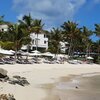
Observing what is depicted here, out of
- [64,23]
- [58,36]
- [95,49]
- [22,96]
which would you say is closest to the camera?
[22,96]

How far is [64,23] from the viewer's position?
7888cm

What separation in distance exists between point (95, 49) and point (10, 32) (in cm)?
4727

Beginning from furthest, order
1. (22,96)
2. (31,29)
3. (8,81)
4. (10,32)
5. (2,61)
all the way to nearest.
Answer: (31,29) < (10,32) < (2,61) < (8,81) < (22,96)

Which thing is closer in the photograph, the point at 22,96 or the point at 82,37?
the point at 22,96

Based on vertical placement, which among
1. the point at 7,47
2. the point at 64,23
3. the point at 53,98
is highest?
the point at 64,23

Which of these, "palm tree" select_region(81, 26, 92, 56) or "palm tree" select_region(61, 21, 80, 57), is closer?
"palm tree" select_region(61, 21, 80, 57)

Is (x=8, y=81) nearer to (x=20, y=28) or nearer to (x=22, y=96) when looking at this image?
(x=22, y=96)

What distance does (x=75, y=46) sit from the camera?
90688mm

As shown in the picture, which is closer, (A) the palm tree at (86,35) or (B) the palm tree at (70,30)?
(B) the palm tree at (70,30)

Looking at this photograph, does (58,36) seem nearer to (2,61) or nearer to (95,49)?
(95,49)

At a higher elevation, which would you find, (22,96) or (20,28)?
(20,28)

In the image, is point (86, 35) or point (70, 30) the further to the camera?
point (86, 35)

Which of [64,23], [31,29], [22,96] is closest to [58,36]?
[64,23]

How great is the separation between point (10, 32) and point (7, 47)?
25.3 feet
